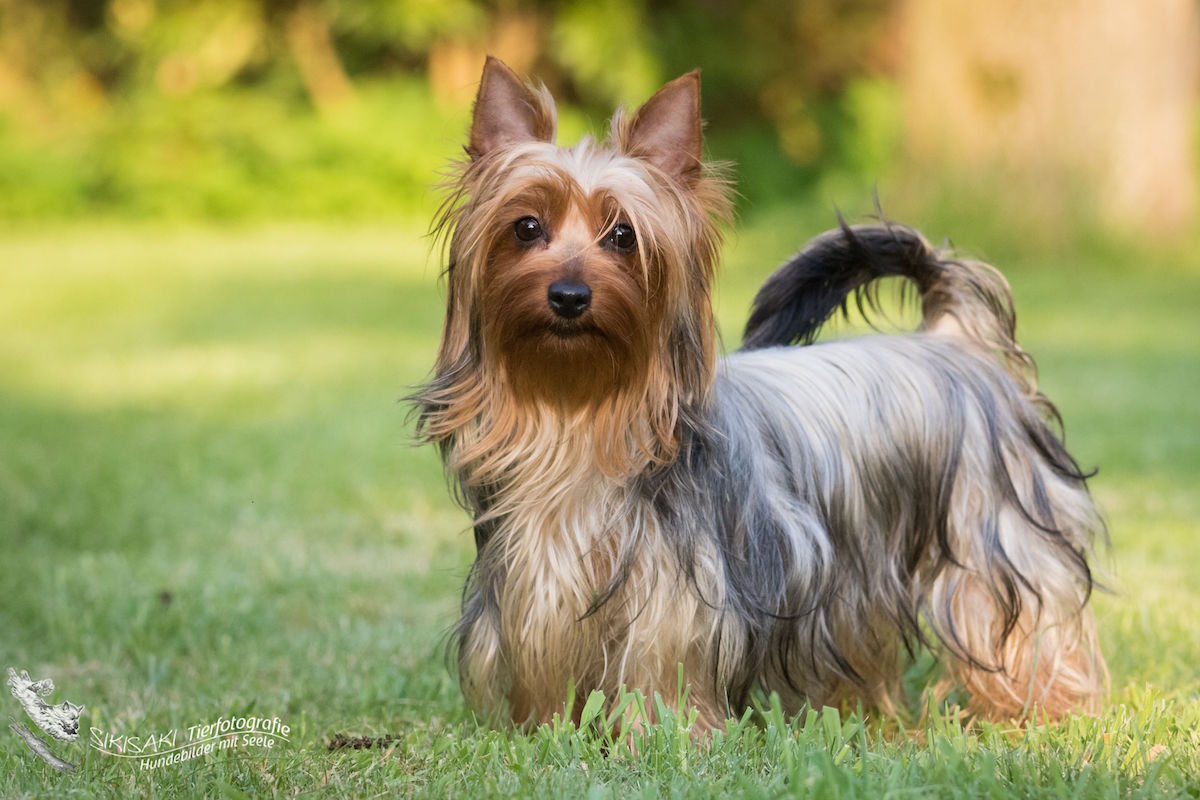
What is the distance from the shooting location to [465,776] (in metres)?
3.23

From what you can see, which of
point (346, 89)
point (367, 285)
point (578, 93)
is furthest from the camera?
point (578, 93)

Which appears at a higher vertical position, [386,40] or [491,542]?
[386,40]

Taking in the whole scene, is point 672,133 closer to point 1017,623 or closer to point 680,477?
point 680,477

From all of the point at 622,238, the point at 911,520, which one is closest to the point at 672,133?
the point at 622,238

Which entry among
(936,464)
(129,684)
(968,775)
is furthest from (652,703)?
(129,684)

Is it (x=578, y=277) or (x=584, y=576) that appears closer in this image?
(x=578, y=277)

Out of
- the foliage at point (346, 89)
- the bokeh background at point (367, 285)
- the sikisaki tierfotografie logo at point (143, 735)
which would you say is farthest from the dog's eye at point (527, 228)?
the foliage at point (346, 89)

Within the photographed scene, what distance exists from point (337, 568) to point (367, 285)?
10.4m

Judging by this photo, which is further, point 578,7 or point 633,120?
point 578,7

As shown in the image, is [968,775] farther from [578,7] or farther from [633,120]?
[578,7]

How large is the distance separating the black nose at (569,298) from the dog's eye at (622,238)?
19 centimetres

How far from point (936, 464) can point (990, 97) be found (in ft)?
42.0

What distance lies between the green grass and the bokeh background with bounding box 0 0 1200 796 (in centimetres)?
3

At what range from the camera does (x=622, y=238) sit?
11.4 ft
